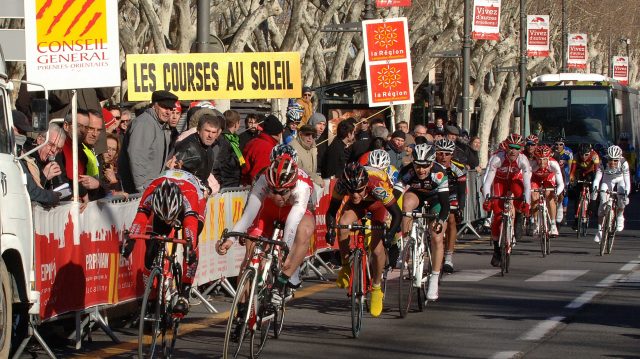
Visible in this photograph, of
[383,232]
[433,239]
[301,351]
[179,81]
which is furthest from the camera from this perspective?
[179,81]

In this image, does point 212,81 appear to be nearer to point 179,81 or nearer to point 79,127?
point 179,81

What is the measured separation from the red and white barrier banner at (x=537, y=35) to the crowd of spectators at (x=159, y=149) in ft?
99.4

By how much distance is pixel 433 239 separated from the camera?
15.7m

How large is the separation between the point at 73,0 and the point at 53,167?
1.47 metres

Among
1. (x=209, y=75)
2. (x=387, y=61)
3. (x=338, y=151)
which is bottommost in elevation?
(x=338, y=151)

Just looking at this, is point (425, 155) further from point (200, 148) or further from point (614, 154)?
point (614, 154)

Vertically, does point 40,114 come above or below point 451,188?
above

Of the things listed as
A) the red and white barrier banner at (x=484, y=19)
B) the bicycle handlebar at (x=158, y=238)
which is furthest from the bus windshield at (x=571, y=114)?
the bicycle handlebar at (x=158, y=238)

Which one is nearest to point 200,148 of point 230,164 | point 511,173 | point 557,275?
point 230,164

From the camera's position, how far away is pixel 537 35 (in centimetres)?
5041

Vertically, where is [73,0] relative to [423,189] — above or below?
above

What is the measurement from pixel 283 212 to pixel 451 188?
22.7 ft

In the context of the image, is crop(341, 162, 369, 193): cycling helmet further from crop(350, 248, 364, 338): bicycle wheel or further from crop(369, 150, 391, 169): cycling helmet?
crop(369, 150, 391, 169): cycling helmet

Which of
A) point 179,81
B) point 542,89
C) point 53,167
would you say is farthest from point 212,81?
point 542,89
